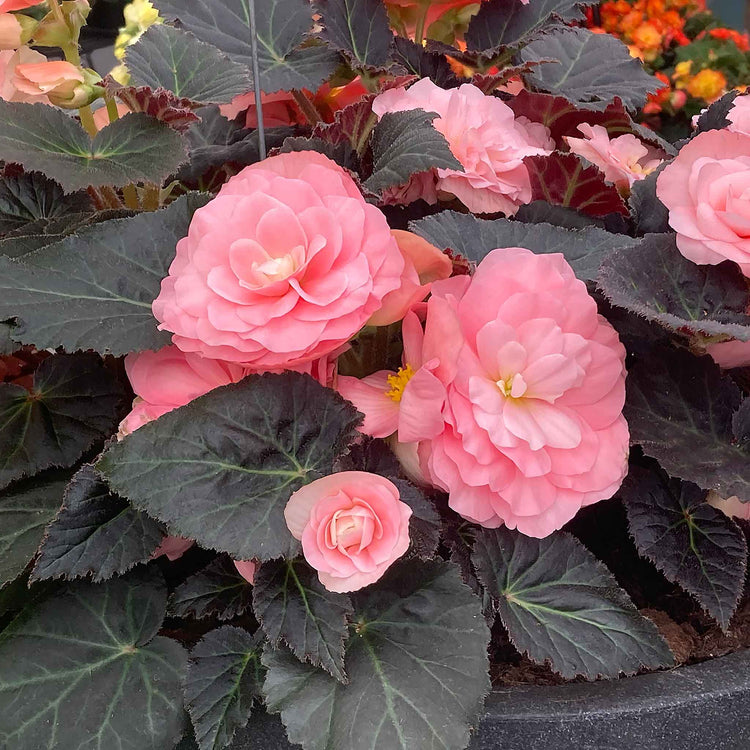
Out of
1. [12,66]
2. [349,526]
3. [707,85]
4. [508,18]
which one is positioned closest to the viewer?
[349,526]

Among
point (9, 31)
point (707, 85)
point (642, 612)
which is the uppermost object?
point (9, 31)

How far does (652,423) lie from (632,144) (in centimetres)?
37

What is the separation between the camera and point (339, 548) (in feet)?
1.33

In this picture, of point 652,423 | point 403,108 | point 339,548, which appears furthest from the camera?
point 403,108

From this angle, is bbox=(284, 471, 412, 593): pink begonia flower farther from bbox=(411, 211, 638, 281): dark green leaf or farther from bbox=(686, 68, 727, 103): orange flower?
bbox=(686, 68, 727, 103): orange flower

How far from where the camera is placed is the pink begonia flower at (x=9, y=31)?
619 mm

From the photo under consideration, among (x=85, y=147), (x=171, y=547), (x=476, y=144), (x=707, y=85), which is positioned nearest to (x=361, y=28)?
(x=476, y=144)

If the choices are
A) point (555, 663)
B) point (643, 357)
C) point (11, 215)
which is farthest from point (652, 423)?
point (11, 215)

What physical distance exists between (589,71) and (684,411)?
514 mm

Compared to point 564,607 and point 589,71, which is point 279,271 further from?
point 589,71

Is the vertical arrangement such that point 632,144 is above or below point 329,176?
below

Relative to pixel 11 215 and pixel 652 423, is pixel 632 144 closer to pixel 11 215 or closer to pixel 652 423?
pixel 652 423

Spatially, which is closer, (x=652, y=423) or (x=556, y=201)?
(x=652, y=423)

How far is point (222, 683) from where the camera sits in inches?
18.3
